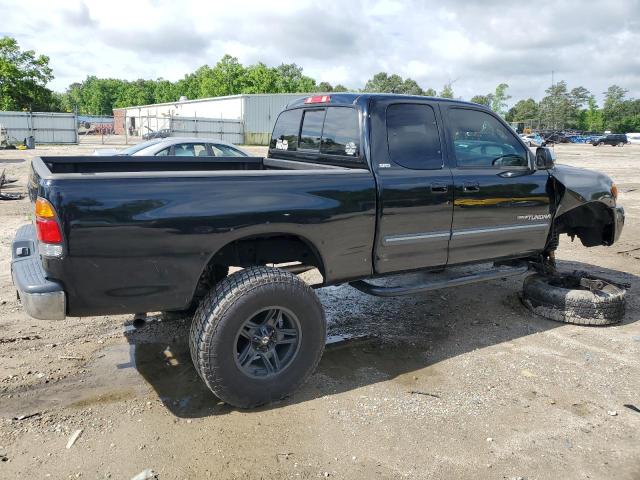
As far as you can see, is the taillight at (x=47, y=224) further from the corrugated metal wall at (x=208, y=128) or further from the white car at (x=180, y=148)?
the corrugated metal wall at (x=208, y=128)

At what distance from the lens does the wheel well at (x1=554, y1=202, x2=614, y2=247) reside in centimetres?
557

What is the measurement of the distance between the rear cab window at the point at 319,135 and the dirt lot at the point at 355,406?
5.24ft

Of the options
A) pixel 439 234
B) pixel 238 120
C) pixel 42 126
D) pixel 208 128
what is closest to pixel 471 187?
pixel 439 234

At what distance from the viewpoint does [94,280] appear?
301cm

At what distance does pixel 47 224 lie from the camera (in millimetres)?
2900

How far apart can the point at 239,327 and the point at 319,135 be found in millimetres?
2047

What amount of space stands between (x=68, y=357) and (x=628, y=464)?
12.8ft

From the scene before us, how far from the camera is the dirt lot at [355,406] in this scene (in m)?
2.97

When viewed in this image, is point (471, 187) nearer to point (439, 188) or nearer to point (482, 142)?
point (439, 188)

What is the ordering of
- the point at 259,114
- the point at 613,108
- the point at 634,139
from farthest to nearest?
the point at 613,108 → the point at 634,139 → the point at 259,114

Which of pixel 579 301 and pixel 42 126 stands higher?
pixel 42 126

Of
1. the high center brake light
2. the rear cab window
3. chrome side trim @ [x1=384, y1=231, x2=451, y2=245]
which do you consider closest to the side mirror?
chrome side trim @ [x1=384, y1=231, x2=451, y2=245]

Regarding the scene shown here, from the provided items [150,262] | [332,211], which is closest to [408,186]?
[332,211]

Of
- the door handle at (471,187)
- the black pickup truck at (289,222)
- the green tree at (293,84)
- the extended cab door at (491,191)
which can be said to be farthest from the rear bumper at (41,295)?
the green tree at (293,84)
